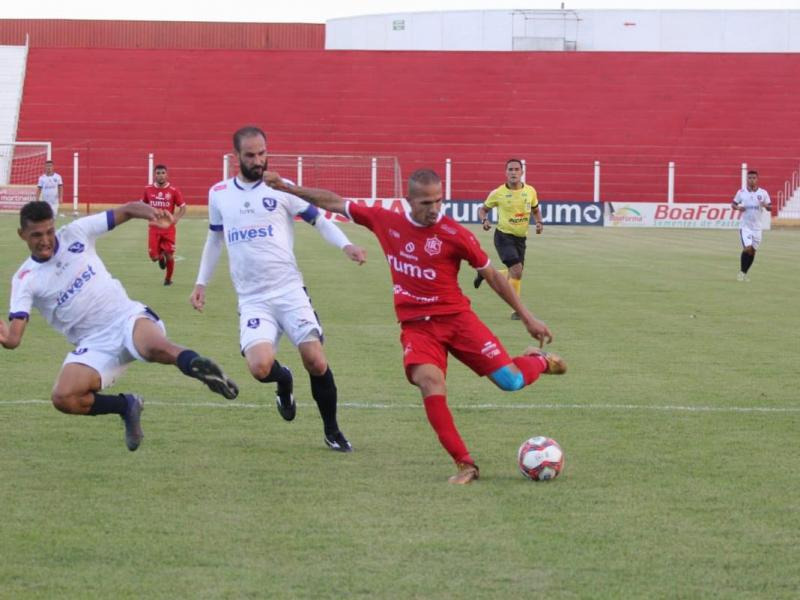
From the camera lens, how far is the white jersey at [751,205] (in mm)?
24531

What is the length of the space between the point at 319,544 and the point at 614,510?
1.56 metres

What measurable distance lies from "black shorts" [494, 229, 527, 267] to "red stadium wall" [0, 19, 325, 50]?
5517 cm

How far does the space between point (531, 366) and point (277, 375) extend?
1608 mm

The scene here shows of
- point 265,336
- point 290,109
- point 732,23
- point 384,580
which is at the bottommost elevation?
point 384,580

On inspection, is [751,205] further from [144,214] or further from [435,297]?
[144,214]

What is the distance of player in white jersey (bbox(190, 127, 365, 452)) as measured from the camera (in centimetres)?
835

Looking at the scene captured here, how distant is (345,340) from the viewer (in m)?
14.3

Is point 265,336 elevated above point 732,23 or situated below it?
below

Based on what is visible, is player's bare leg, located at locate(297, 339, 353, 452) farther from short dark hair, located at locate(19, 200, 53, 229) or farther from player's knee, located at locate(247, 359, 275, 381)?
short dark hair, located at locate(19, 200, 53, 229)

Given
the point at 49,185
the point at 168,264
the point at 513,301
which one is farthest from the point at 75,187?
the point at 513,301

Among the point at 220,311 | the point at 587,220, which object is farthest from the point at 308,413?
the point at 587,220

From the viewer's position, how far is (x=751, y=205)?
2523 centimetres

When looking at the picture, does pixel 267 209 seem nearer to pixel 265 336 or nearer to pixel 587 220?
pixel 265 336

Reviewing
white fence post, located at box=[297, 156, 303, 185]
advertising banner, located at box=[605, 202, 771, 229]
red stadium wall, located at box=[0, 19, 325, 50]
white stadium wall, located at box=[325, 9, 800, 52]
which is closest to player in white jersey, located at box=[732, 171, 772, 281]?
advertising banner, located at box=[605, 202, 771, 229]
